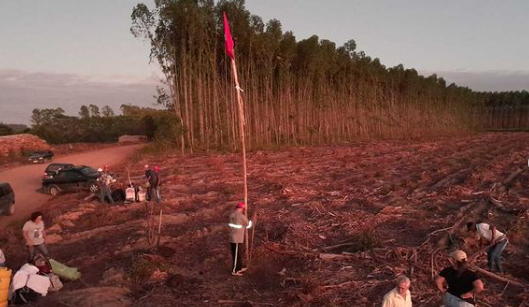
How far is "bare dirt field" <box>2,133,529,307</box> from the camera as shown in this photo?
342 inches

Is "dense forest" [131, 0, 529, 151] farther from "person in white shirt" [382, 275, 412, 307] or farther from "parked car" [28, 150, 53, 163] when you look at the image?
"person in white shirt" [382, 275, 412, 307]

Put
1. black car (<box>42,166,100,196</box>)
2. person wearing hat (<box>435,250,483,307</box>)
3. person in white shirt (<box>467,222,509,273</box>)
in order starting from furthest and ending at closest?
black car (<box>42,166,100,196</box>)
person in white shirt (<box>467,222,509,273</box>)
person wearing hat (<box>435,250,483,307</box>)

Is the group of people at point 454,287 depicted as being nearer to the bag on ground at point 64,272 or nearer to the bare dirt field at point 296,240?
the bare dirt field at point 296,240

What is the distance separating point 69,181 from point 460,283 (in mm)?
20690

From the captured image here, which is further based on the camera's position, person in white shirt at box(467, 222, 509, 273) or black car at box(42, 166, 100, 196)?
black car at box(42, 166, 100, 196)

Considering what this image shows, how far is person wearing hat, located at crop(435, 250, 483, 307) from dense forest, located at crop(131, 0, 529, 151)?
32.7m

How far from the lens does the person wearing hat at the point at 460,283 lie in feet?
20.0

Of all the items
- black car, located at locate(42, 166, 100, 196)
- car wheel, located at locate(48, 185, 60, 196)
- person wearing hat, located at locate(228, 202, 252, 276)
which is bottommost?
car wheel, located at locate(48, 185, 60, 196)

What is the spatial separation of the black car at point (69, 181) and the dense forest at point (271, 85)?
15.2 meters

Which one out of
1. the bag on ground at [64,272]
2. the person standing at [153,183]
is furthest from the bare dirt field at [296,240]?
the person standing at [153,183]

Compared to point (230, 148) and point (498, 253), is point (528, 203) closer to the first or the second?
point (498, 253)

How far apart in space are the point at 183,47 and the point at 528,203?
29.7 m

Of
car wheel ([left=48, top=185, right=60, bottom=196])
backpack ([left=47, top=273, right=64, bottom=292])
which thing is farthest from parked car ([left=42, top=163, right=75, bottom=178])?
backpack ([left=47, top=273, right=64, bottom=292])

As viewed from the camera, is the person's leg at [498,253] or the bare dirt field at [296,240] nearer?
the bare dirt field at [296,240]
